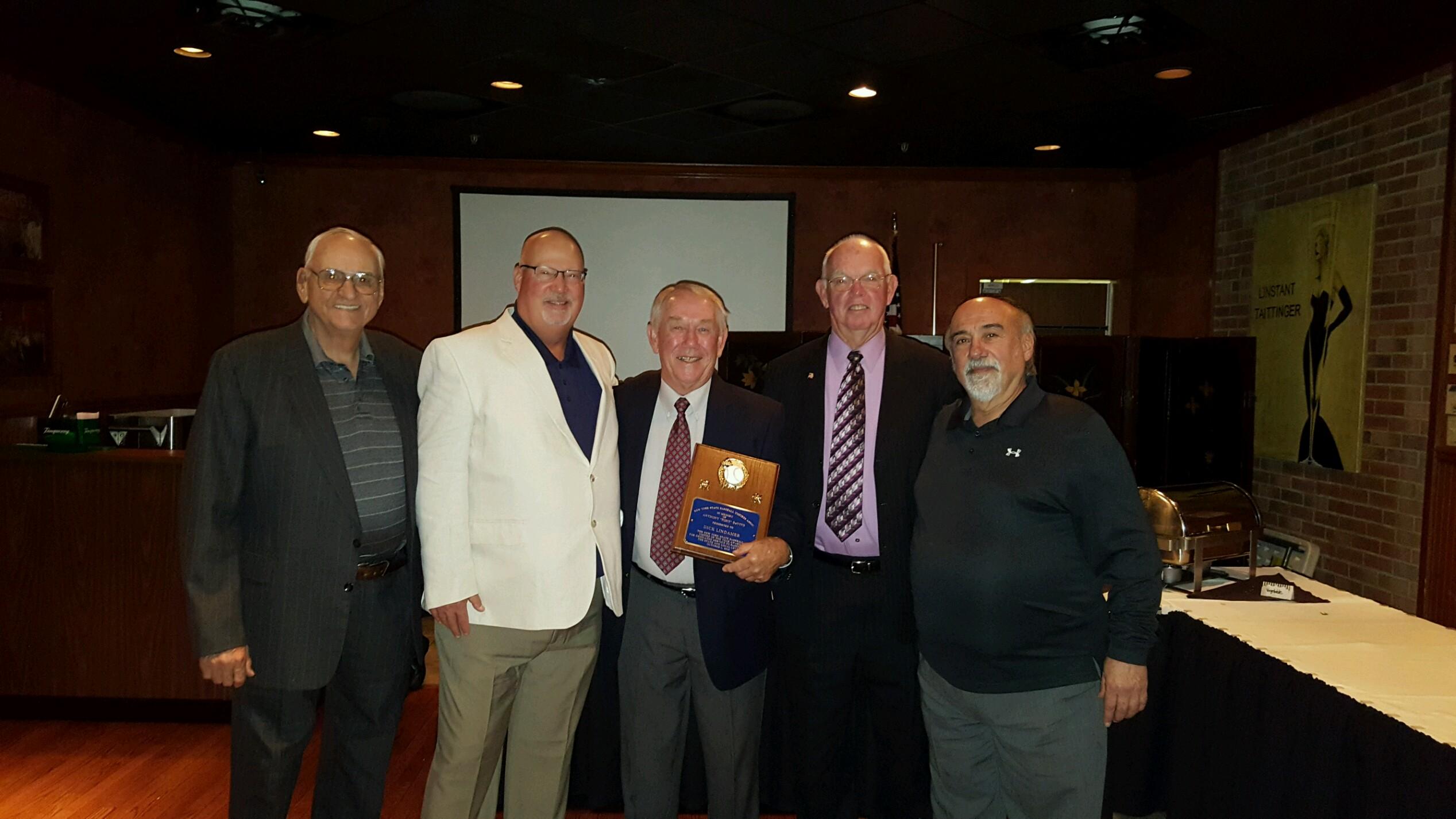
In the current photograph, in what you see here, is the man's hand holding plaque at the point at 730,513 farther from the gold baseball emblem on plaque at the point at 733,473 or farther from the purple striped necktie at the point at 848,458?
the purple striped necktie at the point at 848,458

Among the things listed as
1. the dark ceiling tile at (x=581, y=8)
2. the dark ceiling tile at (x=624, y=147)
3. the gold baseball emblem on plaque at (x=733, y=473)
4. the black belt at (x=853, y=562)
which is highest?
the dark ceiling tile at (x=624, y=147)

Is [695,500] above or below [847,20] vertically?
below

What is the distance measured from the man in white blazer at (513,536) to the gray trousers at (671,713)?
0.40 ft

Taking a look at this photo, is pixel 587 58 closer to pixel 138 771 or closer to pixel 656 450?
pixel 656 450

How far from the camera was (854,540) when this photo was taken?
8.30ft

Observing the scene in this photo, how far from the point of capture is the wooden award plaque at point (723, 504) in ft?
7.36

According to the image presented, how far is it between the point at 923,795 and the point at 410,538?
166cm

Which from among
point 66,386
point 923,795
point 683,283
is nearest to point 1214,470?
point 923,795

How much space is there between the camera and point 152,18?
14.2 ft

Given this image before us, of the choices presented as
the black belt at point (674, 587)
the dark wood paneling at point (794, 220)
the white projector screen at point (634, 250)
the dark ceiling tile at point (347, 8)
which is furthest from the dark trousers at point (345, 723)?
the dark wood paneling at point (794, 220)

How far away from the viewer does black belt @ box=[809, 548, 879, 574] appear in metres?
2.48

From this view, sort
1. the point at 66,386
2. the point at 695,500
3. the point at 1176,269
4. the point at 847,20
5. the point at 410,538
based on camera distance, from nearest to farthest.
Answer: the point at 695,500 < the point at 410,538 < the point at 847,20 < the point at 66,386 < the point at 1176,269

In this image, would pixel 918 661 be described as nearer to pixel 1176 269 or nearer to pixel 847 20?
pixel 847 20

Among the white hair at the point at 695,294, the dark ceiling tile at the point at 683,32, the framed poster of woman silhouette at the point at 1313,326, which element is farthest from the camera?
the framed poster of woman silhouette at the point at 1313,326
